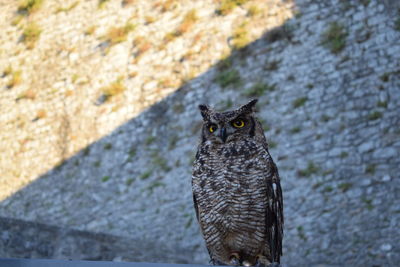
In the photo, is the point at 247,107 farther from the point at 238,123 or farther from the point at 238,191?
the point at 238,191

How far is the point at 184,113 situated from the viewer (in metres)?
7.73

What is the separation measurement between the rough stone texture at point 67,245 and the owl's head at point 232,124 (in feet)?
7.77

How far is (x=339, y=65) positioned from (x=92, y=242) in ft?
12.6

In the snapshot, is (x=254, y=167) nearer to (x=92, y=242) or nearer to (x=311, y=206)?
(x=92, y=242)

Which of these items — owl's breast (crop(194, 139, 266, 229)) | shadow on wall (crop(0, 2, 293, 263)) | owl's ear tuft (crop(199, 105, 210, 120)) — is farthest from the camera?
shadow on wall (crop(0, 2, 293, 263))

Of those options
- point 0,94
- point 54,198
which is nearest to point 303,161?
point 54,198

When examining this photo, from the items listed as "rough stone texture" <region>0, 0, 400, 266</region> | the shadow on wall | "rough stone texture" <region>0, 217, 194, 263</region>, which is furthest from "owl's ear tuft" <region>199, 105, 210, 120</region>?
the shadow on wall

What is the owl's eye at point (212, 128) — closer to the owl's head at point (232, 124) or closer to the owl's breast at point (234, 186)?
the owl's head at point (232, 124)

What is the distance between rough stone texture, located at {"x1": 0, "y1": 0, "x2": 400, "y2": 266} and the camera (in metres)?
6.28

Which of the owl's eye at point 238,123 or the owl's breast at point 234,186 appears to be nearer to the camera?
the owl's breast at point 234,186

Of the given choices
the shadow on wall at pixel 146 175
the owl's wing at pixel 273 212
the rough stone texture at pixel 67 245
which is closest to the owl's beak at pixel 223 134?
the owl's wing at pixel 273 212

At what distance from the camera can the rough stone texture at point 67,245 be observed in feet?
16.4

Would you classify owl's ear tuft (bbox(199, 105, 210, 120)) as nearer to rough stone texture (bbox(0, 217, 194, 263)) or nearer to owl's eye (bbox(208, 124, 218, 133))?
owl's eye (bbox(208, 124, 218, 133))

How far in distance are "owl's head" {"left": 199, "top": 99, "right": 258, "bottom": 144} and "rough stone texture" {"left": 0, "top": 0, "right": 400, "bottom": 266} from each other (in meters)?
3.70
